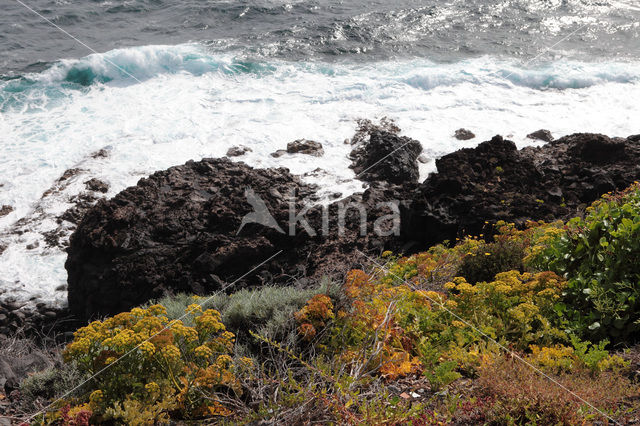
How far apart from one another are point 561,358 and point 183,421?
2.61m

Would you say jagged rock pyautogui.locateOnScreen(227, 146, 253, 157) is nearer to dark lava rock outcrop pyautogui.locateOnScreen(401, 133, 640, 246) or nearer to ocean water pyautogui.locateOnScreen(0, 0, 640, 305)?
ocean water pyautogui.locateOnScreen(0, 0, 640, 305)

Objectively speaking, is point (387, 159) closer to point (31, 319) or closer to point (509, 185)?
point (509, 185)

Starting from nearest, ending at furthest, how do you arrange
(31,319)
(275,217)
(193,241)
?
1. (193,241)
2. (31,319)
3. (275,217)

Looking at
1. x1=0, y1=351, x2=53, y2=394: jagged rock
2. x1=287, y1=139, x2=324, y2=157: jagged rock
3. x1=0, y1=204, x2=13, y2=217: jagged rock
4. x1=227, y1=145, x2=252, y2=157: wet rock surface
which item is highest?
x1=287, y1=139, x2=324, y2=157: jagged rock

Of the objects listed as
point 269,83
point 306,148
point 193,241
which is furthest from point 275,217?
point 269,83

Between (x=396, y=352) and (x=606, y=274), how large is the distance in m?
1.81

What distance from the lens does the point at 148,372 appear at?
11.3ft

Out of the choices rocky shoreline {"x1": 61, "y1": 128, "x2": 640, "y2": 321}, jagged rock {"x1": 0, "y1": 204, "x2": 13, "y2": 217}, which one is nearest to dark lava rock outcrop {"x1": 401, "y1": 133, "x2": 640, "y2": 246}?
rocky shoreline {"x1": 61, "y1": 128, "x2": 640, "y2": 321}

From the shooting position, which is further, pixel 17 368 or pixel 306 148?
pixel 306 148

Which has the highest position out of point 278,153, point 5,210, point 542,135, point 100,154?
point 542,135

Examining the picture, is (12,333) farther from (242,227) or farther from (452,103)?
(452,103)

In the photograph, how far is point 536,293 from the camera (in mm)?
4613

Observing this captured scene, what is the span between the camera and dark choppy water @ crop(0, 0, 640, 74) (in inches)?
636

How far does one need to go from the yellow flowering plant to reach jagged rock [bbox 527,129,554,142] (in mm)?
9585
